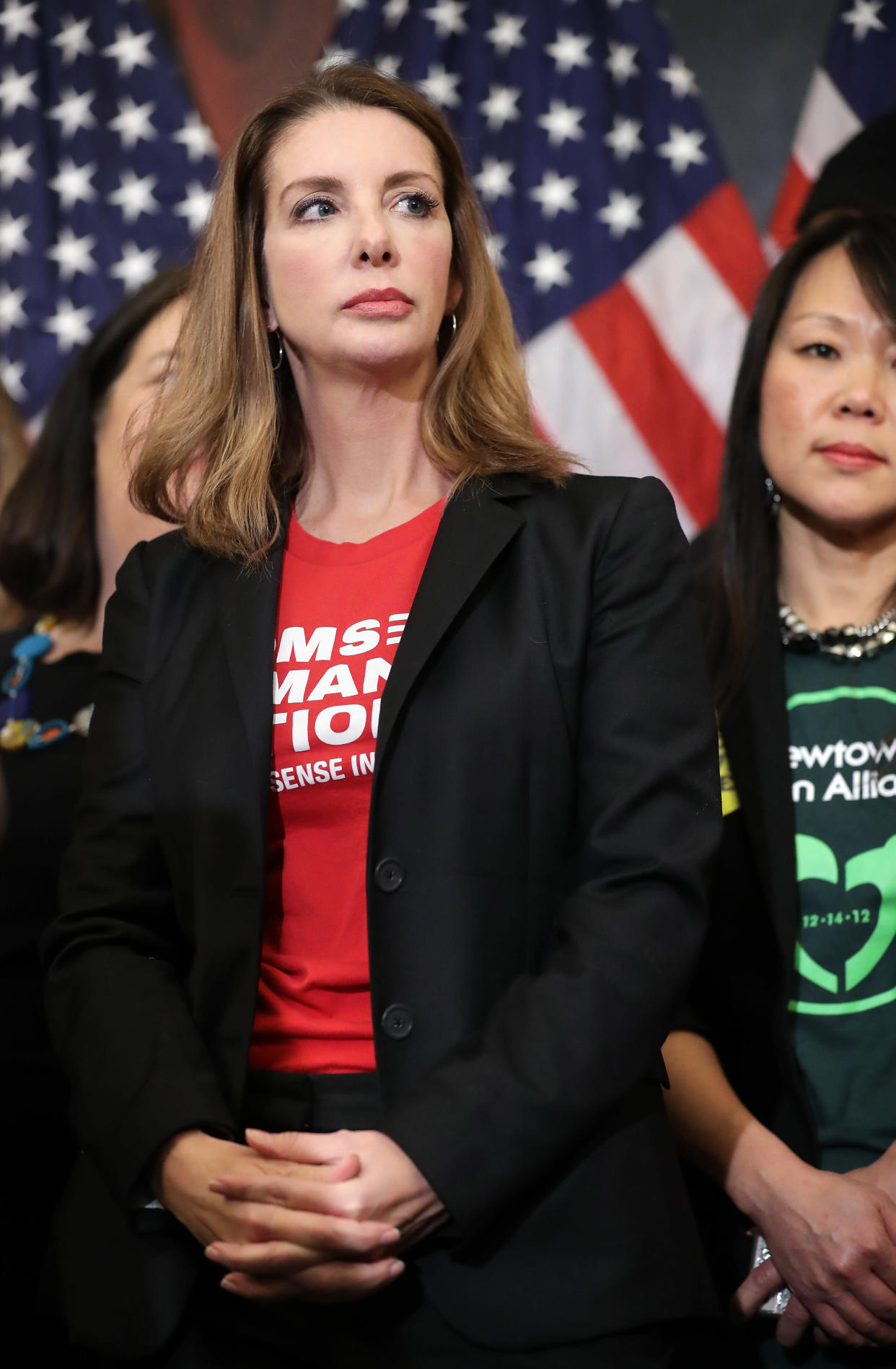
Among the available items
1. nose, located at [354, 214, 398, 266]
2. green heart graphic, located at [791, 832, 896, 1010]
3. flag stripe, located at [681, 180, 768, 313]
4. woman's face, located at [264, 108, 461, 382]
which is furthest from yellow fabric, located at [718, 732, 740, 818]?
flag stripe, located at [681, 180, 768, 313]

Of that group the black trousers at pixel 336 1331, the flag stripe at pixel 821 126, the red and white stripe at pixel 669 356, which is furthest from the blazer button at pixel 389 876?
the flag stripe at pixel 821 126

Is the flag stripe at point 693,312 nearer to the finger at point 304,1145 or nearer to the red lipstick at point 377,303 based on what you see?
the red lipstick at point 377,303

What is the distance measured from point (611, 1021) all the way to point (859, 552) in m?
1.19

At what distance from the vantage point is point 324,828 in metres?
1.64

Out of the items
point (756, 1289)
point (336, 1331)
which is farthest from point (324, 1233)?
point (756, 1289)

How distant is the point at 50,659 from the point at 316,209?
4.31 ft

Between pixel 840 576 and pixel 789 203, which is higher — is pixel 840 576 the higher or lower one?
the lower one

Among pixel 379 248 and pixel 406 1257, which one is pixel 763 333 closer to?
pixel 379 248

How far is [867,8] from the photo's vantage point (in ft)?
10.0

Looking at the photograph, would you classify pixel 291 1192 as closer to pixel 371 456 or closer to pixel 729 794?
pixel 371 456

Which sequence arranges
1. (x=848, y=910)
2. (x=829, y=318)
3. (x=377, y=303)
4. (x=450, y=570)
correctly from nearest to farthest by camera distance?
1. (x=450, y=570)
2. (x=377, y=303)
3. (x=848, y=910)
4. (x=829, y=318)

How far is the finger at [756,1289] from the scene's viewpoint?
190 cm

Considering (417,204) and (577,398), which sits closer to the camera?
(417,204)

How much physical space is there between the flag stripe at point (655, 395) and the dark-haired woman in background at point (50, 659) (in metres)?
0.92
